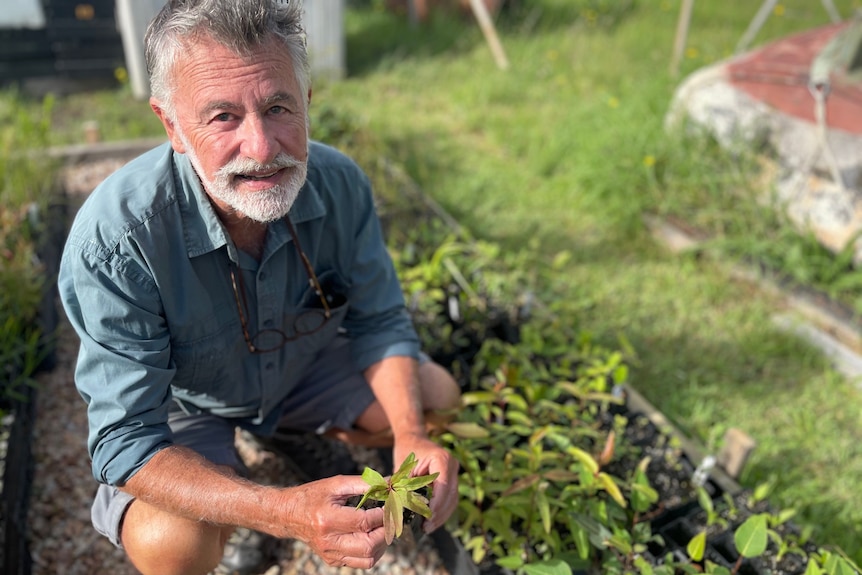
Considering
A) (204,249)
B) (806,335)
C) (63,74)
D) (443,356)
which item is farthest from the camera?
(63,74)

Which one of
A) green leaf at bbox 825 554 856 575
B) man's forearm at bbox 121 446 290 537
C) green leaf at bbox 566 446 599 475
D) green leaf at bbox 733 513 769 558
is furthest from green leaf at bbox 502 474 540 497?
green leaf at bbox 825 554 856 575

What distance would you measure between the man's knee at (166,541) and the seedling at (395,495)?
1.71ft

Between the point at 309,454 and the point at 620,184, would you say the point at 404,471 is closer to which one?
the point at 309,454

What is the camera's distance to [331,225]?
208cm

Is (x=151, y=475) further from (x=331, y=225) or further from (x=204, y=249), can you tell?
(x=331, y=225)

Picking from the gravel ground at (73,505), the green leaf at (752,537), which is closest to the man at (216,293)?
the gravel ground at (73,505)

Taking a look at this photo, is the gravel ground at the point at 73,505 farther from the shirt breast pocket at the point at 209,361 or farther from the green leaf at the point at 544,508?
the shirt breast pocket at the point at 209,361

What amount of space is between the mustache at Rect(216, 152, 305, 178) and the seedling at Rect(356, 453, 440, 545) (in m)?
0.76

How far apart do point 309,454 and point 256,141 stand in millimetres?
1274

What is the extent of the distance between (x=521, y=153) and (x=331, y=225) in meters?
3.18

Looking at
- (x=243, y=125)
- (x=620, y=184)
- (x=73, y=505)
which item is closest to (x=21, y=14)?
(x=73, y=505)

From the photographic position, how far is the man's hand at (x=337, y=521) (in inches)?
61.3

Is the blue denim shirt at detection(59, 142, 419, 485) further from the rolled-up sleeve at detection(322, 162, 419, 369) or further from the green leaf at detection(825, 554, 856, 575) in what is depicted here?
the green leaf at detection(825, 554, 856, 575)

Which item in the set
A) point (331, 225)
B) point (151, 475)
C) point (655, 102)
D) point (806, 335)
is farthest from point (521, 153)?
point (151, 475)
